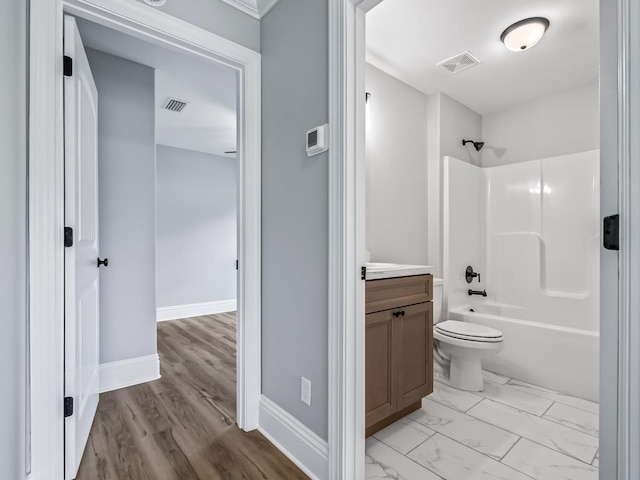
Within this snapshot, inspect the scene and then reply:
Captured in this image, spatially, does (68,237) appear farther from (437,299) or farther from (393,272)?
(437,299)

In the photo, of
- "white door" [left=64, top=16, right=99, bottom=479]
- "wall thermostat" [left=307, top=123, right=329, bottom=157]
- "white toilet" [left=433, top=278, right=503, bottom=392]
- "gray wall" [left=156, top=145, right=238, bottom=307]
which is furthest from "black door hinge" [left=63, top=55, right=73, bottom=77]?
"gray wall" [left=156, top=145, right=238, bottom=307]

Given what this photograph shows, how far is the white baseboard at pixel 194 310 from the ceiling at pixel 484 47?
3.91 m

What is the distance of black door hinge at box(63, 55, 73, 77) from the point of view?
1.42 metres

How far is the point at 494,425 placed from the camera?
1.96 m

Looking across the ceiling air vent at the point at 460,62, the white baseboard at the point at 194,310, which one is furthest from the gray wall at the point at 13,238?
the white baseboard at the point at 194,310

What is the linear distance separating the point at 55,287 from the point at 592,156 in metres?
3.78

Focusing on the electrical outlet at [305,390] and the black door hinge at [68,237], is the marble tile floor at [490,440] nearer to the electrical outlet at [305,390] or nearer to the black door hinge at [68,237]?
the electrical outlet at [305,390]

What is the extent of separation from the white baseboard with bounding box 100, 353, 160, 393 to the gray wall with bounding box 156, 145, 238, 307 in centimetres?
220

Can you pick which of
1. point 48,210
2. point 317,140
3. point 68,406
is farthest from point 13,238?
point 317,140

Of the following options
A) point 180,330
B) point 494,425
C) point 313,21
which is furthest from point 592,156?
point 180,330

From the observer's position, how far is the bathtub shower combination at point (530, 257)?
8.59 feet

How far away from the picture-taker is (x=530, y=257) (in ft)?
10.4

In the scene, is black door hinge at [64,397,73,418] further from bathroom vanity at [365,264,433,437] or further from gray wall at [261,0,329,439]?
bathroom vanity at [365,264,433,437]

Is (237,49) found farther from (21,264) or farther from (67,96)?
(21,264)
